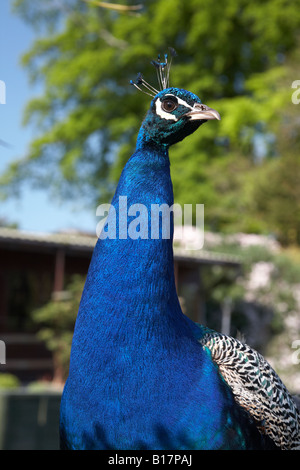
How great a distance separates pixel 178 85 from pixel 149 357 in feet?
46.4

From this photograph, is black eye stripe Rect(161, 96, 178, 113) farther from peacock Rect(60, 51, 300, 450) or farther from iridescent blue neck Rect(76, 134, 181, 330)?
iridescent blue neck Rect(76, 134, 181, 330)

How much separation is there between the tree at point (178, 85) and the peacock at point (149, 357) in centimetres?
1050

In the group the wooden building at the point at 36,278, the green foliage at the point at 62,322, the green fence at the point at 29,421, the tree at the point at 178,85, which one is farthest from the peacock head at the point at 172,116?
the tree at the point at 178,85

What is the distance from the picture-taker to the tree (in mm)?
13258

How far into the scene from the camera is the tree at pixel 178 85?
13.3 meters

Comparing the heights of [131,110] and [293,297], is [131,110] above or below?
above

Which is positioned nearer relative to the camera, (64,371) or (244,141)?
(64,371)

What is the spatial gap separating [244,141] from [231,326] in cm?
551

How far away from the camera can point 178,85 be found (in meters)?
14.9

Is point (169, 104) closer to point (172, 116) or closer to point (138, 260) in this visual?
point (172, 116)

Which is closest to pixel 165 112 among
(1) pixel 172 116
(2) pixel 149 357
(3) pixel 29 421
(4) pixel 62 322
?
(1) pixel 172 116

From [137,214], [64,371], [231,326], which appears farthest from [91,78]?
[137,214]
